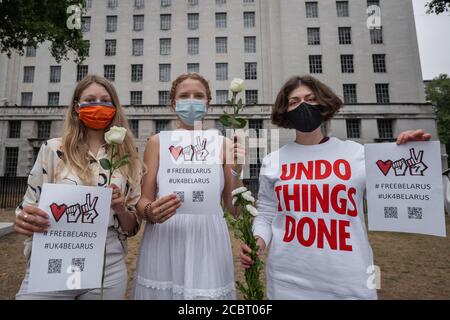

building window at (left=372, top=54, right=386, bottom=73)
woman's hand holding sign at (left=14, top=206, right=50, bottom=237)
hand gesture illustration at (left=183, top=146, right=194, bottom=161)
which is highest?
building window at (left=372, top=54, right=386, bottom=73)

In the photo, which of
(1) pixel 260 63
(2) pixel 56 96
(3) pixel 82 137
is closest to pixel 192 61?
(1) pixel 260 63

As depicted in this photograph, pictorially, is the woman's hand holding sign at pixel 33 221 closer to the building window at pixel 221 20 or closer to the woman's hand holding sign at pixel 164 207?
the woman's hand holding sign at pixel 164 207

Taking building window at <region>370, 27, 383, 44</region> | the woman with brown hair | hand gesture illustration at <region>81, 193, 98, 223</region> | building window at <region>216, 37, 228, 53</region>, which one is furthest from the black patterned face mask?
building window at <region>370, 27, 383, 44</region>

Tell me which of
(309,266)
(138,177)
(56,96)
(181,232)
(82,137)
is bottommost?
(309,266)

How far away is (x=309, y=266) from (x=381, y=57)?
37919 millimetres

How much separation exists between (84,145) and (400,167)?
2.43 m

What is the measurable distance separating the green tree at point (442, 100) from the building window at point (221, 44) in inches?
1333

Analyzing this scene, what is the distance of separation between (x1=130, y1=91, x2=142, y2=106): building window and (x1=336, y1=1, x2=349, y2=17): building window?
26.5 meters

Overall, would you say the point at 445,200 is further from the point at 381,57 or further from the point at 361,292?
the point at 381,57

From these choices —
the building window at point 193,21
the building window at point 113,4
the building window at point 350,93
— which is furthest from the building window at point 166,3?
the building window at point 350,93

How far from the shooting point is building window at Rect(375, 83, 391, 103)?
32469 millimetres

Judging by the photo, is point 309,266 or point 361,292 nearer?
point 361,292

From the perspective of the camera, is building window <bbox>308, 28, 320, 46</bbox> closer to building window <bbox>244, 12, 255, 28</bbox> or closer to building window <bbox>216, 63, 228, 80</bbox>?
building window <bbox>244, 12, 255, 28</bbox>

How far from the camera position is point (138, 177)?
2309mm
